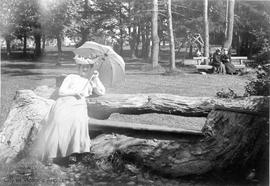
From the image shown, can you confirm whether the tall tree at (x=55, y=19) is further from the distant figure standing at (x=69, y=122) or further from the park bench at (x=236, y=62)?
the distant figure standing at (x=69, y=122)

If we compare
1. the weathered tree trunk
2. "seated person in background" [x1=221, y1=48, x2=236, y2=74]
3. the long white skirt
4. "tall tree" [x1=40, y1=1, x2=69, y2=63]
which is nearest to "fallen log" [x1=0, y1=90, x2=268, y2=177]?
the weathered tree trunk

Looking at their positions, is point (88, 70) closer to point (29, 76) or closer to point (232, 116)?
point (232, 116)

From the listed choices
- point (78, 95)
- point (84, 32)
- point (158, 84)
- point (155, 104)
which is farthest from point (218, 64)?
point (78, 95)

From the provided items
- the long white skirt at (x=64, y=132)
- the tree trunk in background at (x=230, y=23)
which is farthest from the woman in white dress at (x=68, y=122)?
the tree trunk in background at (x=230, y=23)

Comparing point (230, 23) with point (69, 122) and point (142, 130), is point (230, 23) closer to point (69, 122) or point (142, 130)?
point (142, 130)

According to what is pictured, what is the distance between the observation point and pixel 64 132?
16.2 feet

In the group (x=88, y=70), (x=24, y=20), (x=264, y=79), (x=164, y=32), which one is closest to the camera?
(x=88, y=70)

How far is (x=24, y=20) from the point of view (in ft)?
38.2

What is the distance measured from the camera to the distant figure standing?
194 inches

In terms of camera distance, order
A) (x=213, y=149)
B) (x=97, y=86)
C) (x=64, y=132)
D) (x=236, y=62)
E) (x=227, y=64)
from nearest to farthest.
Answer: (x=64, y=132) < (x=213, y=149) < (x=97, y=86) < (x=227, y=64) < (x=236, y=62)

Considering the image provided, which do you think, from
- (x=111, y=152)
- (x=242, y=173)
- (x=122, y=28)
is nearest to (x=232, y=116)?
(x=242, y=173)

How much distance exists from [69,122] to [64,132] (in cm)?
16

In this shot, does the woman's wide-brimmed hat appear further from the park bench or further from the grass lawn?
the park bench

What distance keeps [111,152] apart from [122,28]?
5.96 metres
